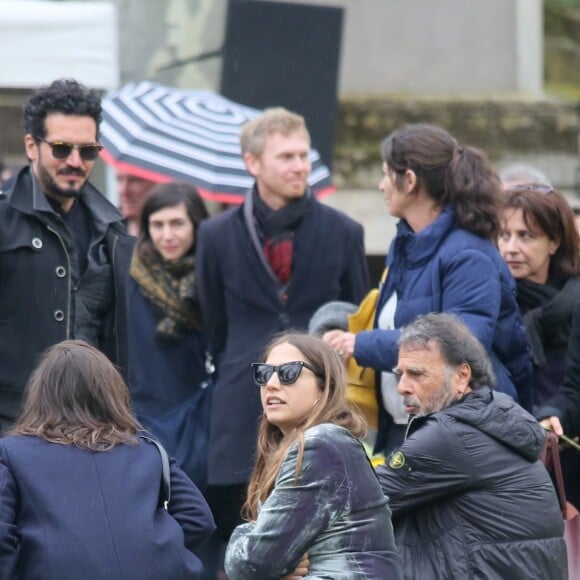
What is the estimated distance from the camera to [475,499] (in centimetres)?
542

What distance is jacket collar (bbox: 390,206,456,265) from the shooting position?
6.43m

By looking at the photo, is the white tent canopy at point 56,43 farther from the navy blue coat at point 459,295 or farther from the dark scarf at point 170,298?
the navy blue coat at point 459,295

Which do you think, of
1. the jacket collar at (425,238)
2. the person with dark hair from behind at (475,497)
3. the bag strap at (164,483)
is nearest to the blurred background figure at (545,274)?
the jacket collar at (425,238)

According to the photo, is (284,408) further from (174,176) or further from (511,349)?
(174,176)

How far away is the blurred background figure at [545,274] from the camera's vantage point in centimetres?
682

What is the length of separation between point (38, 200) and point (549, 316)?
214 cm

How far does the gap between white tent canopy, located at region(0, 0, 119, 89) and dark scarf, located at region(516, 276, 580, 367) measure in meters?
3.74

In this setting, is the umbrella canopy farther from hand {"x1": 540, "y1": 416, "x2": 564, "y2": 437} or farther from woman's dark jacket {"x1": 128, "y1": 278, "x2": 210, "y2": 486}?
hand {"x1": 540, "y1": 416, "x2": 564, "y2": 437}

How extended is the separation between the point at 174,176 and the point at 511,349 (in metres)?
2.81

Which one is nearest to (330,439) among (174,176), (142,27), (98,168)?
(174,176)

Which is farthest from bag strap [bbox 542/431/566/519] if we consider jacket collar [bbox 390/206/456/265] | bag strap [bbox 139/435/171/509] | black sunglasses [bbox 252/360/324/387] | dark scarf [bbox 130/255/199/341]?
dark scarf [bbox 130/255/199/341]

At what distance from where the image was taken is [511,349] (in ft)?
21.2

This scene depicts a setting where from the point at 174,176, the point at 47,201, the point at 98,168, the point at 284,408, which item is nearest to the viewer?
the point at 284,408

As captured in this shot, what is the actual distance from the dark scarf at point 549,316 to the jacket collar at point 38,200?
176cm
